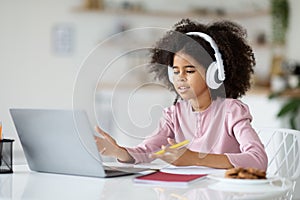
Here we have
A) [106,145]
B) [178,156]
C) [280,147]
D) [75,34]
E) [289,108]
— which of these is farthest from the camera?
[75,34]

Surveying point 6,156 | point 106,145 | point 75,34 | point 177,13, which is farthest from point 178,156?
point 177,13

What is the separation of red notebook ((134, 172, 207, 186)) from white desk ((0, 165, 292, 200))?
0.02 meters

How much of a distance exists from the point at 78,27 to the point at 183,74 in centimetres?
389

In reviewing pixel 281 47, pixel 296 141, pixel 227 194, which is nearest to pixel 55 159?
pixel 227 194

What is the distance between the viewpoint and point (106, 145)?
1502 millimetres

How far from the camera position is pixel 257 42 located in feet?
17.7

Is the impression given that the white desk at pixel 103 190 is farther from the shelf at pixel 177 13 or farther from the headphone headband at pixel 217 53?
the shelf at pixel 177 13

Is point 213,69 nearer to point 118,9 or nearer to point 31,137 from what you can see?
point 31,137

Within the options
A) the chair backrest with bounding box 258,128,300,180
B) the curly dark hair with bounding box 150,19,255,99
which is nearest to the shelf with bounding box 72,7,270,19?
the chair backrest with bounding box 258,128,300,180

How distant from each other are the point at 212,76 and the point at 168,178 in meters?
0.32

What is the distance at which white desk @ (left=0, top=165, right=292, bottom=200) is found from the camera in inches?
47.5

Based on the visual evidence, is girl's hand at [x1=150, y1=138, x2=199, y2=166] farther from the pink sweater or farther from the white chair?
the white chair

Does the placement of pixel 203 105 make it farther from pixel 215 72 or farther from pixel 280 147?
pixel 280 147

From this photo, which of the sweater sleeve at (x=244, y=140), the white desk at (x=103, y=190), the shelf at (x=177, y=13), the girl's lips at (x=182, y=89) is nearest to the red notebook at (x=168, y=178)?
the white desk at (x=103, y=190)
